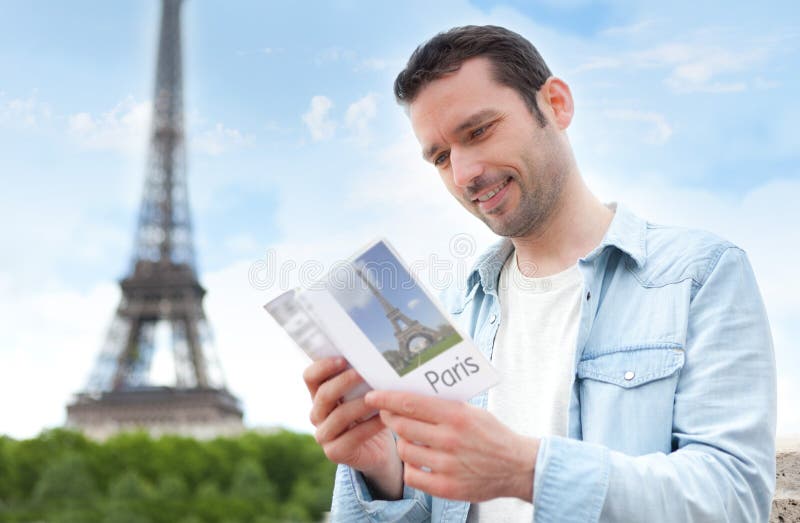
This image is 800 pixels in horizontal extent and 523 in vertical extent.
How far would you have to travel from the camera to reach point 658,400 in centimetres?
179

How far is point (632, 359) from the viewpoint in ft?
6.10

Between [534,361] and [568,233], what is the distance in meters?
0.31

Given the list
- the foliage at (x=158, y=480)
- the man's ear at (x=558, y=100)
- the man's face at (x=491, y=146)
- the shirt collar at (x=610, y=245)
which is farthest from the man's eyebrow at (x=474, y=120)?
the foliage at (x=158, y=480)

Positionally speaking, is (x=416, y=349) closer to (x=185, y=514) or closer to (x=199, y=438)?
(x=185, y=514)

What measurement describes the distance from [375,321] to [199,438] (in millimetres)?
32898

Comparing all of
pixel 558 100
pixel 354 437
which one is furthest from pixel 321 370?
pixel 558 100

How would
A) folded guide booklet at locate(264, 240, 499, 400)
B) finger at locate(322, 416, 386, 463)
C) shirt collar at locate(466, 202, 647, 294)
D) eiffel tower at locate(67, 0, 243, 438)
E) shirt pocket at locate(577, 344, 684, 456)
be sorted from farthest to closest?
eiffel tower at locate(67, 0, 243, 438) < shirt collar at locate(466, 202, 647, 294) < finger at locate(322, 416, 386, 463) < shirt pocket at locate(577, 344, 684, 456) < folded guide booklet at locate(264, 240, 499, 400)

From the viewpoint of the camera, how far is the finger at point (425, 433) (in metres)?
1.56

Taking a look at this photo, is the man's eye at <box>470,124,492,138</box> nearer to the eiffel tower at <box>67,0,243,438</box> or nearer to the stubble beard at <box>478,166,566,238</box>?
the stubble beard at <box>478,166,566,238</box>

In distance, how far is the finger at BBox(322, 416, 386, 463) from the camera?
1896 millimetres

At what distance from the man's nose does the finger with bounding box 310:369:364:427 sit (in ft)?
1.70

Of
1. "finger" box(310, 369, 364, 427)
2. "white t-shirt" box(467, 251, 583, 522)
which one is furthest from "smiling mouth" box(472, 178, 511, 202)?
"finger" box(310, 369, 364, 427)

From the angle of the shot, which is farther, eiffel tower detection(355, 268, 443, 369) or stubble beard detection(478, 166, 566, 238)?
stubble beard detection(478, 166, 566, 238)

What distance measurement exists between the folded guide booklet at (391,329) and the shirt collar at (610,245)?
497mm
